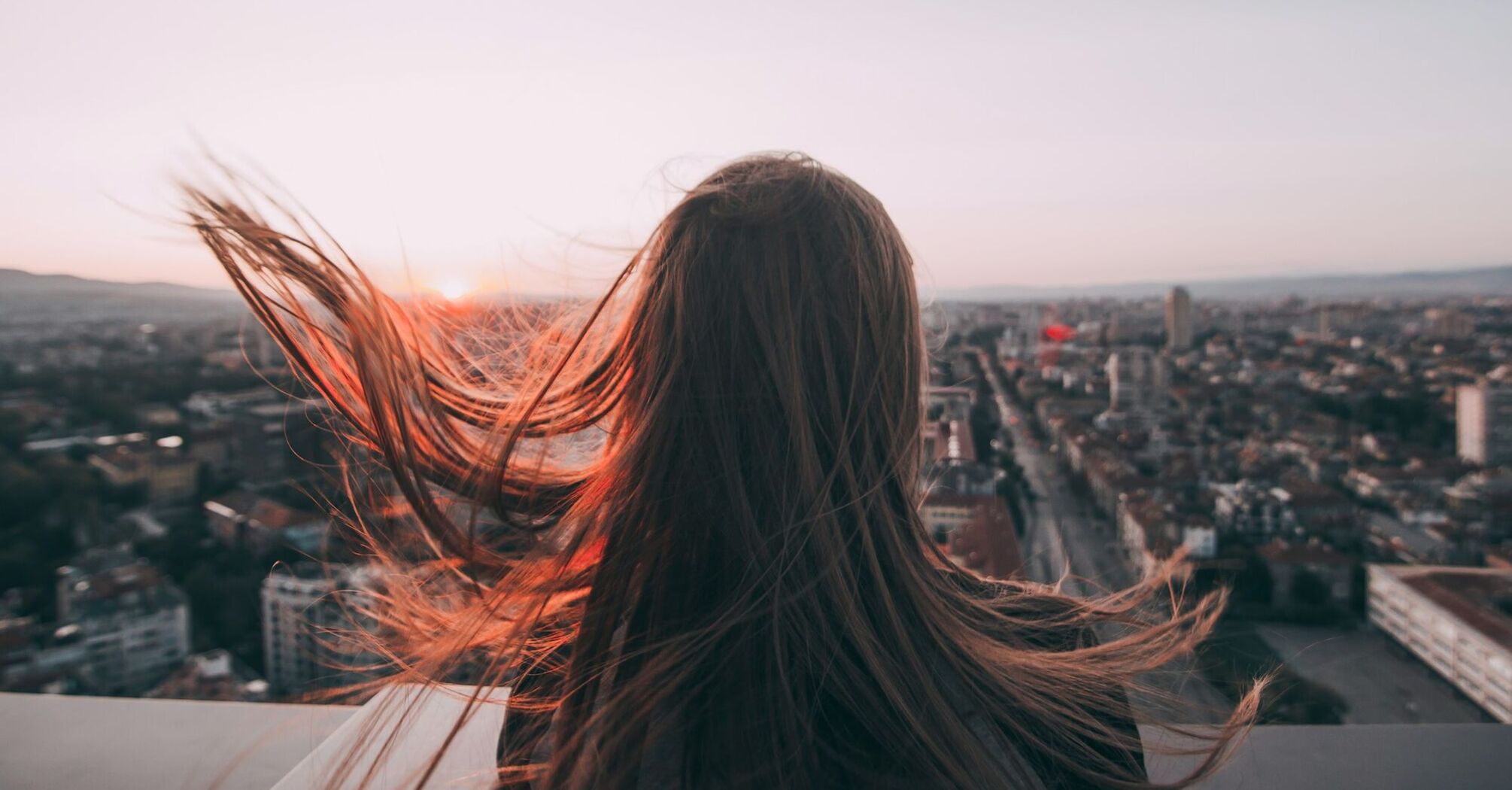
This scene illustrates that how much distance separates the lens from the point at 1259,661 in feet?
4.19

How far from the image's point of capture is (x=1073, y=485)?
262cm

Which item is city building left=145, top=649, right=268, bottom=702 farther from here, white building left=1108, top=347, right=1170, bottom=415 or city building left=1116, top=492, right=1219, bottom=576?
white building left=1108, top=347, right=1170, bottom=415

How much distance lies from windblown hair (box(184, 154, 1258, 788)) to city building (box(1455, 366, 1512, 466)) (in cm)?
233

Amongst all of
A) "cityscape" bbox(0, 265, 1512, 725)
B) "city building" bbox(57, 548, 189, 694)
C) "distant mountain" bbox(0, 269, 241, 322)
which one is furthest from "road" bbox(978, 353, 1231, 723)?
"city building" bbox(57, 548, 189, 694)

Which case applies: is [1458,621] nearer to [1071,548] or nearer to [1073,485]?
[1071,548]

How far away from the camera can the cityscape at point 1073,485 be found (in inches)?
66.5

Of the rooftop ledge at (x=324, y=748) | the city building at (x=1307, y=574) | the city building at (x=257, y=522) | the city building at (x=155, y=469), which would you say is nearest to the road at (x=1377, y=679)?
the city building at (x=1307, y=574)

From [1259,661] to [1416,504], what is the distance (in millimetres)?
1689

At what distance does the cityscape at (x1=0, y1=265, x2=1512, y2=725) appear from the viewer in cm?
169

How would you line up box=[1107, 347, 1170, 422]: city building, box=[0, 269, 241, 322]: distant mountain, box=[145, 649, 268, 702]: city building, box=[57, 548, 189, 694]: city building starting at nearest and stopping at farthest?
box=[0, 269, 241, 322]: distant mountain < box=[145, 649, 268, 702]: city building < box=[57, 548, 189, 694]: city building < box=[1107, 347, 1170, 422]: city building

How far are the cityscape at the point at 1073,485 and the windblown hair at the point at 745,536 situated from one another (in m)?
0.26

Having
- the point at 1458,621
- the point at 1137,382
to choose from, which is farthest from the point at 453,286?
the point at 1137,382

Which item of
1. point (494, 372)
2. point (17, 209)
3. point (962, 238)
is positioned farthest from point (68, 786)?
point (962, 238)

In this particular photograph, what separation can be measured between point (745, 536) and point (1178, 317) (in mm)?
3625
